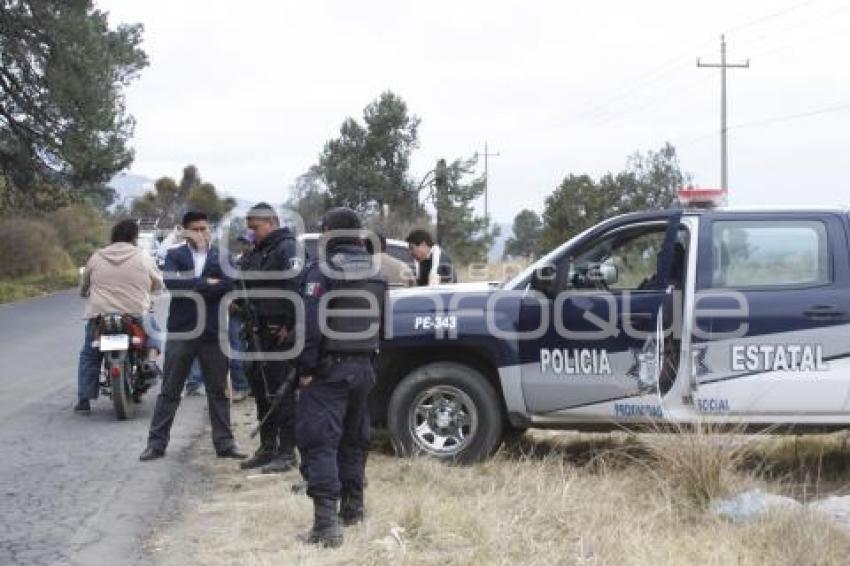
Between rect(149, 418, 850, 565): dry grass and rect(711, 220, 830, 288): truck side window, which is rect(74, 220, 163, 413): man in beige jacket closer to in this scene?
rect(149, 418, 850, 565): dry grass

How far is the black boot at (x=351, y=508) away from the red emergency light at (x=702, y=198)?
3.10 m

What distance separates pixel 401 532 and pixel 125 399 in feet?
14.4

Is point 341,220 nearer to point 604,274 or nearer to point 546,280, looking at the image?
point 546,280

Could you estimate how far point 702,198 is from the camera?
711 centimetres

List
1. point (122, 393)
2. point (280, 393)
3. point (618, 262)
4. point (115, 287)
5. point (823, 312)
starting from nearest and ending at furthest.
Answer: point (280, 393) → point (823, 312) → point (618, 262) → point (122, 393) → point (115, 287)

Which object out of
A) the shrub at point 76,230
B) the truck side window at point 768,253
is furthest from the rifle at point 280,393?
the shrub at point 76,230

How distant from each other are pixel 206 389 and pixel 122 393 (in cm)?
174

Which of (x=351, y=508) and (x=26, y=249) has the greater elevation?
(x=26, y=249)

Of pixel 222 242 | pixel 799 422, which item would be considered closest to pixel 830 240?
pixel 799 422

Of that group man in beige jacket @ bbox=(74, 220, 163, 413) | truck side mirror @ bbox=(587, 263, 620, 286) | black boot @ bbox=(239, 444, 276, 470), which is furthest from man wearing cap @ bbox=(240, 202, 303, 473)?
man in beige jacket @ bbox=(74, 220, 163, 413)

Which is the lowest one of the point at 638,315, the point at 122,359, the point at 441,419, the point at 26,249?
the point at 441,419

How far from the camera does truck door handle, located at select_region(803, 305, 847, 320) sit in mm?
6551

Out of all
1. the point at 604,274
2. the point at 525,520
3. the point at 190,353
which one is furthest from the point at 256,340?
the point at 604,274

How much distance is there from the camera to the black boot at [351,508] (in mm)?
5617
